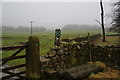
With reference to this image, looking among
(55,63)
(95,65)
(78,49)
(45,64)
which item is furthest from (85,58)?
(45,64)

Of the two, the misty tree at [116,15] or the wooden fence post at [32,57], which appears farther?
the misty tree at [116,15]

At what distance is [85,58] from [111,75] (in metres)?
1.87

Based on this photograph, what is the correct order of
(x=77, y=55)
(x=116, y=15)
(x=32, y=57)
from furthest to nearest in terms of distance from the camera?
(x=116, y=15) → (x=77, y=55) → (x=32, y=57)

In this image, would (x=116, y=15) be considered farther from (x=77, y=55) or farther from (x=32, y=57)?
(x=32, y=57)

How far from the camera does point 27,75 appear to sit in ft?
17.3

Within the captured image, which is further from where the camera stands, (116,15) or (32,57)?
(116,15)

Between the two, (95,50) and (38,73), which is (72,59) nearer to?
(95,50)

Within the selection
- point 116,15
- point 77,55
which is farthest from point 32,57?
point 116,15

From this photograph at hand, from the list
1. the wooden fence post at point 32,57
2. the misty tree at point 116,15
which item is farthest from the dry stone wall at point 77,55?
the misty tree at point 116,15

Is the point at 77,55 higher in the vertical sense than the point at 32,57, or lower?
lower

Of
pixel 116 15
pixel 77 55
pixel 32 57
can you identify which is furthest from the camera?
pixel 116 15

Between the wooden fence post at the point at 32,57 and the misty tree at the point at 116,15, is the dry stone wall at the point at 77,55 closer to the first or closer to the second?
the wooden fence post at the point at 32,57

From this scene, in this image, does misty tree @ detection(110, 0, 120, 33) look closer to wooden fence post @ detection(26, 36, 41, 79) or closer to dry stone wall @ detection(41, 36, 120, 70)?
dry stone wall @ detection(41, 36, 120, 70)

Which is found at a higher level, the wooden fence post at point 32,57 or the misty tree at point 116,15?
the misty tree at point 116,15
